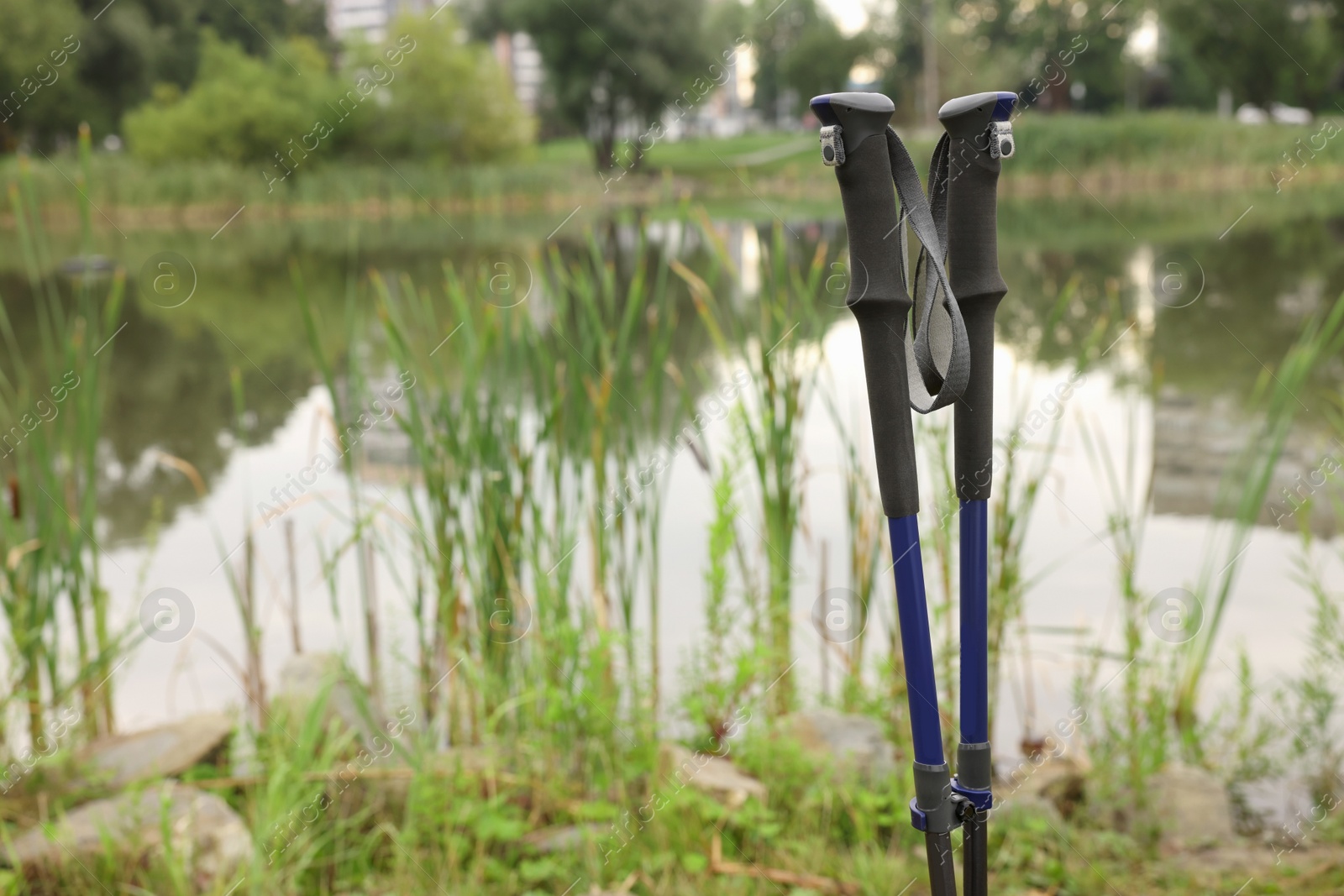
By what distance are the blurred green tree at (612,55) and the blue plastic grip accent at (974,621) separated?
28166 millimetres

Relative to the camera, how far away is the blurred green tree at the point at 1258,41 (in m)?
30.3

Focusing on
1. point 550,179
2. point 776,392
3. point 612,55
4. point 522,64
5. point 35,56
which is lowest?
point 776,392

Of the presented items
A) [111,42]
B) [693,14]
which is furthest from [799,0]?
[111,42]

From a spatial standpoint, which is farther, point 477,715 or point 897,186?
point 477,715

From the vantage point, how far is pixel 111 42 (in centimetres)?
3016

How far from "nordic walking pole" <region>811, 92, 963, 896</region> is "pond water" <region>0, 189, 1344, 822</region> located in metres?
1.77

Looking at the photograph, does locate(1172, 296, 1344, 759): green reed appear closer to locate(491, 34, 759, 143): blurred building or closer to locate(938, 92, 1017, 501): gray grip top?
locate(938, 92, 1017, 501): gray grip top

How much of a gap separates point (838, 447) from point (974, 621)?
13.6 ft

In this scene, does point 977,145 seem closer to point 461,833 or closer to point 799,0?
point 461,833

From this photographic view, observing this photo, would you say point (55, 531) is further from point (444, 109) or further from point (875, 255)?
point (444, 109)

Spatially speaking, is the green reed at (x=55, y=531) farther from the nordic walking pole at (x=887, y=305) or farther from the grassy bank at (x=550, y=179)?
the grassy bank at (x=550, y=179)

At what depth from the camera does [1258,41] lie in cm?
3083

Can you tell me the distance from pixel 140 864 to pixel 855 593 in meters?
1.77

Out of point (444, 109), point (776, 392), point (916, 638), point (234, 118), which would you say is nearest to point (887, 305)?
point (916, 638)
